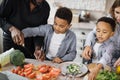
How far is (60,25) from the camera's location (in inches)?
67.3

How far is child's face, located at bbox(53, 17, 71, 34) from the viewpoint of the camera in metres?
1.70

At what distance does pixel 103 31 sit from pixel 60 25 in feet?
1.01

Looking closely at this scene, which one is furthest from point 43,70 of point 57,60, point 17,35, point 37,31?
point 37,31

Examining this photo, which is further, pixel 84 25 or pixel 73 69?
pixel 84 25

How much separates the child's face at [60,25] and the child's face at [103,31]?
0.75ft

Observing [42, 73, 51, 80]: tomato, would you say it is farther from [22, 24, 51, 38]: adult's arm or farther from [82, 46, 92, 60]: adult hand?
[22, 24, 51, 38]: adult's arm

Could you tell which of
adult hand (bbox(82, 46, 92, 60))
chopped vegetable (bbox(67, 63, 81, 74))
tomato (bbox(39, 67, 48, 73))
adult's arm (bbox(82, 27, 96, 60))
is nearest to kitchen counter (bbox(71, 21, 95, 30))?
adult's arm (bbox(82, 27, 96, 60))

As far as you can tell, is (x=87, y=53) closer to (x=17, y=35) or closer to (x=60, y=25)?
(x=60, y=25)

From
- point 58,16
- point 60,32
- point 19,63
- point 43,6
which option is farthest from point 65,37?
point 19,63

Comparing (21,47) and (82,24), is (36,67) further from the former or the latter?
(82,24)

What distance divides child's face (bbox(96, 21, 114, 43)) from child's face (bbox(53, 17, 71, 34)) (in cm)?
23

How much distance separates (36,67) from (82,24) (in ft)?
4.34

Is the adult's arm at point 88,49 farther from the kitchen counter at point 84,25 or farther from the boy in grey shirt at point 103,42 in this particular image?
the kitchen counter at point 84,25

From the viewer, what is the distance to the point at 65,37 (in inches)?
69.9
